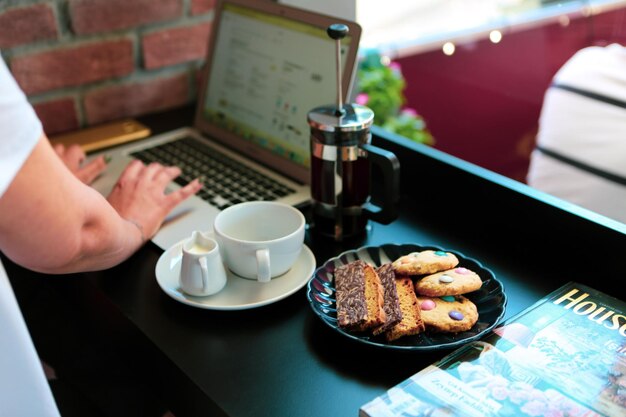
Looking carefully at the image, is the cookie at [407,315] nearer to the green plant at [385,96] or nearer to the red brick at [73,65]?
the red brick at [73,65]

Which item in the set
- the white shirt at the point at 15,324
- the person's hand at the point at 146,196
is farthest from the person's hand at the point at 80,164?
the white shirt at the point at 15,324

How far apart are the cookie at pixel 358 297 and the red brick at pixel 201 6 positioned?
2.69 ft

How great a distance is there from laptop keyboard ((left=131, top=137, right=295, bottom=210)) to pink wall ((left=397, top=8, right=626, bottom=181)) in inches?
32.6

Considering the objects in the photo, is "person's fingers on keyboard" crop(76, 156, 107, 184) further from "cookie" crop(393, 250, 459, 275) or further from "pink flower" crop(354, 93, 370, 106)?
"pink flower" crop(354, 93, 370, 106)

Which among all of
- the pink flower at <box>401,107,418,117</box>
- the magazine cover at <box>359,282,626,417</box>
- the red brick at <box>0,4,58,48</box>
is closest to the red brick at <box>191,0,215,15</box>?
the red brick at <box>0,4,58,48</box>

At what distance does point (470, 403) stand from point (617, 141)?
877 mm

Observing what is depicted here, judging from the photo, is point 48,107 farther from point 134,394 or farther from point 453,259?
point 453,259

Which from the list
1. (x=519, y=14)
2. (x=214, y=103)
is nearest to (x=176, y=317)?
(x=214, y=103)

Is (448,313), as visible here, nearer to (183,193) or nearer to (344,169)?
(344,169)

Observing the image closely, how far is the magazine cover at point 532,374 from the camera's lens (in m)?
0.66

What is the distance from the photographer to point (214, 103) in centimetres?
133

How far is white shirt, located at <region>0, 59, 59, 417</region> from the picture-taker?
1.97 ft

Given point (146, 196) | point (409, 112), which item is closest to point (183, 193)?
point (146, 196)

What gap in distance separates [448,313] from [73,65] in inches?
36.6
